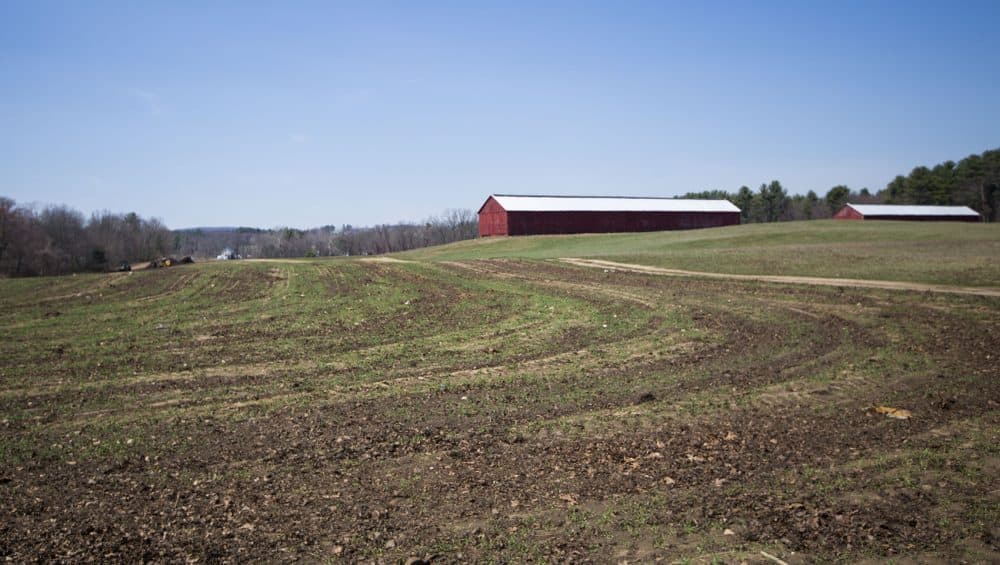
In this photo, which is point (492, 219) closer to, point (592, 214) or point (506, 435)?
point (592, 214)

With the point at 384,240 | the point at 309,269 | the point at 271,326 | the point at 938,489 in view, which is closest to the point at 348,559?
the point at 938,489

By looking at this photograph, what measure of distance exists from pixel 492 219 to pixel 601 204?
15286mm

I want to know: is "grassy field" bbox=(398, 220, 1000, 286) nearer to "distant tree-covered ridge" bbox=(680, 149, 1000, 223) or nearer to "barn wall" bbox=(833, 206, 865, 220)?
"barn wall" bbox=(833, 206, 865, 220)

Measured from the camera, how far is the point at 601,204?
3612 inches

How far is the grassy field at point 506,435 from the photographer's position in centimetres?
615

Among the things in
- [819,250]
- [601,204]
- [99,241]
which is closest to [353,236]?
[99,241]

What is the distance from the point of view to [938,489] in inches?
275

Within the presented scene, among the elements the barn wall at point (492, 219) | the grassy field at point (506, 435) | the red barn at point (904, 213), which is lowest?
the grassy field at point (506, 435)

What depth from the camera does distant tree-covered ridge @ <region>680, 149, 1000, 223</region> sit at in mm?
131500

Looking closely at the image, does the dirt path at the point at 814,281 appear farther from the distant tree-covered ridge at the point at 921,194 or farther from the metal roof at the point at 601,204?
the distant tree-covered ridge at the point at 921,194

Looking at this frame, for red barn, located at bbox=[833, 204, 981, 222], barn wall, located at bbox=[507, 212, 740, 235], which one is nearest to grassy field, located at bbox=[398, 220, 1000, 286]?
barn wall, located at bbox=[507, 212, 740, 235]

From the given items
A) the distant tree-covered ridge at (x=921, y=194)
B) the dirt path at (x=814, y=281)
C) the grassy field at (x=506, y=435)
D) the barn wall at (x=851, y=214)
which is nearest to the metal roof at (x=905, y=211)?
the barn wall at (x=851, y=214)

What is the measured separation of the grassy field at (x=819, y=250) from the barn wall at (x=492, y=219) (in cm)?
684

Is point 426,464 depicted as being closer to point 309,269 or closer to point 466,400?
point 466,400
